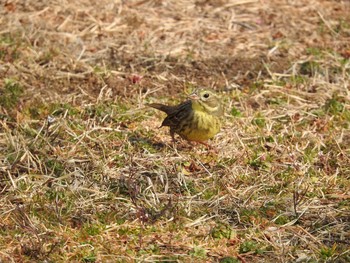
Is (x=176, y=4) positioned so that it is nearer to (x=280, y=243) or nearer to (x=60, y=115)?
(x=60, y=115)

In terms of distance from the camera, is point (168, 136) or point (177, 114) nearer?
point (177, 114)

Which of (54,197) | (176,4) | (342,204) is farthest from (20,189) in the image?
(176,4)

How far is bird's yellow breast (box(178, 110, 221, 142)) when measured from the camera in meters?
7.73

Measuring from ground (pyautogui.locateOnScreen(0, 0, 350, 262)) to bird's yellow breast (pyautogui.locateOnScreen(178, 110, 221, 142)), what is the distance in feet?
0.75

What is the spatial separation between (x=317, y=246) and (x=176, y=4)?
5888mm

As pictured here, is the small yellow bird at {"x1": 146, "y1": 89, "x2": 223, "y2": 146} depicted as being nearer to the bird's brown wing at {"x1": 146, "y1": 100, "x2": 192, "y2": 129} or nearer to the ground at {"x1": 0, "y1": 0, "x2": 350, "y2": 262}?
the bird's brown wing at {"x1": 146, "y1": 100, "x2": 192, "y2": 129}

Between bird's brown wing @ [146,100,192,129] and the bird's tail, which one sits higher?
bird's brown wing @ [146,100,192,129]

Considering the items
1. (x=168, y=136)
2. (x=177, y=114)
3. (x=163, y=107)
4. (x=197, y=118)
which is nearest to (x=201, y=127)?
(x=197, y=118)

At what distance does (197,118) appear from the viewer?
7.77m

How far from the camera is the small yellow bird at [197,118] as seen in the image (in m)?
7.73

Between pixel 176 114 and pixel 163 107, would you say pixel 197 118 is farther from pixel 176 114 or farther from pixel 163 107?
pixel 163 107

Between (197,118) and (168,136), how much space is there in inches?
27.1

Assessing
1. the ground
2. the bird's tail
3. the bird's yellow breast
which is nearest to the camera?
the ground

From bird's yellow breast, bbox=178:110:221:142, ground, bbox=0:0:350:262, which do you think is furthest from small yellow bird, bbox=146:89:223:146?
ground, bbox=0:0:350:262
